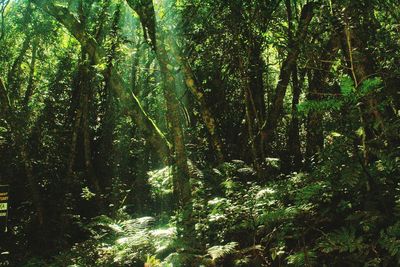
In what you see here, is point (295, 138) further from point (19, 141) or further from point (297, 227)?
point (19, 141)

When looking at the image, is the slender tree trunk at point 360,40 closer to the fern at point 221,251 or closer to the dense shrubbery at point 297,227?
the dense shrubbery at point 297,227

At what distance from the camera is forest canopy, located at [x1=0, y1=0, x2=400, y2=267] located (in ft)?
13.9

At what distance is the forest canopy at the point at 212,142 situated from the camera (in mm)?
4246

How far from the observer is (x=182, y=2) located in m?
10.2

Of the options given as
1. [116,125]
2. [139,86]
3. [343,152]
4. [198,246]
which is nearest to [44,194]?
[116,125]

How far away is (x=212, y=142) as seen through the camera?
1002 centimetres

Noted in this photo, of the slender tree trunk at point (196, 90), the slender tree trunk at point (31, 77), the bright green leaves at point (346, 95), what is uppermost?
the slender tree trunk at point (31, 77)

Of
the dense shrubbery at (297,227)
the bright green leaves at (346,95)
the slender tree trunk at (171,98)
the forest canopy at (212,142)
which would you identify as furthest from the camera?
the slender tree trunk at (171,98)

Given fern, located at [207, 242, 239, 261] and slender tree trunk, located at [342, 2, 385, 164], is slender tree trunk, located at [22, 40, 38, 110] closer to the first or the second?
fern, located at [207, 242, 239, 261]

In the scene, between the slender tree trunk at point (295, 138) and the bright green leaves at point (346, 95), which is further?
the slender tree trunk at point (295, 138)

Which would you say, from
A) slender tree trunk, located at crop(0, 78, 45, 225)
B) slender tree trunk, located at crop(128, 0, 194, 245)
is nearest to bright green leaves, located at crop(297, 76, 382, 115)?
slender tree trunk, located at crop(128, 0, 194, 245)

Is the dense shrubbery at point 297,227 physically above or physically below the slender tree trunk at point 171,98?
below

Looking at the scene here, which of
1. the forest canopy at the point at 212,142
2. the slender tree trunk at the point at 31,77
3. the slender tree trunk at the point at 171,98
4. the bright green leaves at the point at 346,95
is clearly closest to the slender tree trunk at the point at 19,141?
the forest canopy at the point at 212,142

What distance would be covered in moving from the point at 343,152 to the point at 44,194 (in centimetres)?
1017
